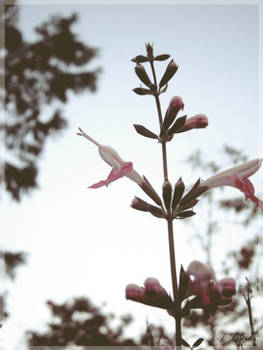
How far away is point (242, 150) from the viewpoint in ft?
28.0

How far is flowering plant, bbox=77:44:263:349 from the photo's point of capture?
3.13 feet

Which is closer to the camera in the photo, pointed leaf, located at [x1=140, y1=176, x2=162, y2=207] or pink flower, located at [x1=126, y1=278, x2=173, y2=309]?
pink flower, located at [x1=126, y1=278, x2=173, y2=309]

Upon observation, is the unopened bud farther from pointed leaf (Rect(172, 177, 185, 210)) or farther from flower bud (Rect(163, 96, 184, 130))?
flower bud (Rect(163, 96, 184, 130))

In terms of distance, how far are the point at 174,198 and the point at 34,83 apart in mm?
9095

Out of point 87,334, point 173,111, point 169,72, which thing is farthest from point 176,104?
point 87,334

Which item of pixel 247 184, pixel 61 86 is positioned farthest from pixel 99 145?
pixel 61 86

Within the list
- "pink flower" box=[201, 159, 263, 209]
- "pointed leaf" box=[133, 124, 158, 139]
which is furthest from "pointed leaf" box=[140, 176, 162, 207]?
"pink flower" box=[201, 159, 263, 209]

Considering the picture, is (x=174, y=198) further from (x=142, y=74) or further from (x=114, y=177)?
(x=142, y=74)

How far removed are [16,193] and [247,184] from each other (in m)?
8.18

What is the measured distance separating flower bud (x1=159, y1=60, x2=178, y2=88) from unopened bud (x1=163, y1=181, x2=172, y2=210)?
19.2 inches

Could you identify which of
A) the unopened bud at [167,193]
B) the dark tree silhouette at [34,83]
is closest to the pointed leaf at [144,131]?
the unopened bud at [167,193]

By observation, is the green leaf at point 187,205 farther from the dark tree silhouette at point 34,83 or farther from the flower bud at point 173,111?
the dark tree silhouette at point 34,83

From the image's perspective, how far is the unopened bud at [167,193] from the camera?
1183mm

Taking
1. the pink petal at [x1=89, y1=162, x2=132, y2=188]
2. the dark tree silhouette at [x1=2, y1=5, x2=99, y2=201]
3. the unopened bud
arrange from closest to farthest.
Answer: the unopened bud, the pink petal at [x1=89, y1=162, x2=132, y2=188], the dark tree silhouette at [x1=2, y1=5, x2=99, y2=201]
